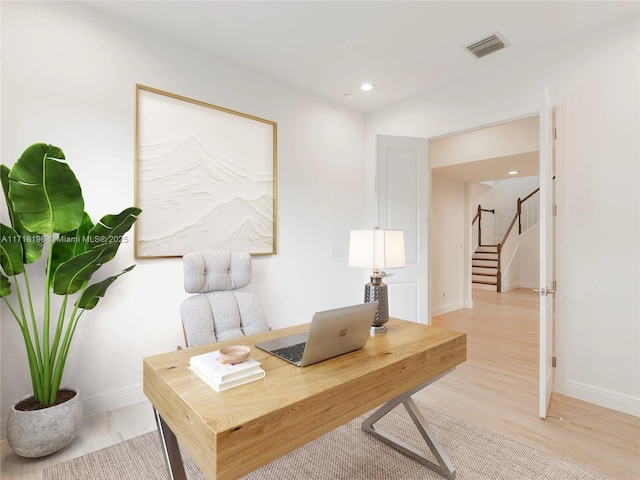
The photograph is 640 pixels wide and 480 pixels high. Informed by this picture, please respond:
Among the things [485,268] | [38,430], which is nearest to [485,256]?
[485,268]

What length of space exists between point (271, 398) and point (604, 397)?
9.12 feet

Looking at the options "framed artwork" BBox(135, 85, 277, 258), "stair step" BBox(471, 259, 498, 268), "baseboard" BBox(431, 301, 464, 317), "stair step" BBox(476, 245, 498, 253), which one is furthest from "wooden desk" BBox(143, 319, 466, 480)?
"stair step" BBox(476, 245, 498, 253)

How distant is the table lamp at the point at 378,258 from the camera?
1933 mm

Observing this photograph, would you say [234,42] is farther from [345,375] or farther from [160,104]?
[345,375]

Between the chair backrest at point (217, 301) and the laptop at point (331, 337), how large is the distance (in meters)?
0.54

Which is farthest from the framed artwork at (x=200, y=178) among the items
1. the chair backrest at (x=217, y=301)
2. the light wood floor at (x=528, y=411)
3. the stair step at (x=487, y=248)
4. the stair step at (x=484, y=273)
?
the stair step at (x=487, y=248)

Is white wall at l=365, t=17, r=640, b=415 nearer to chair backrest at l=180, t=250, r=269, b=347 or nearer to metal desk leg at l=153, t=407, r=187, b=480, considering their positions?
chair backrest at l=180, t=250, r=269, b=347

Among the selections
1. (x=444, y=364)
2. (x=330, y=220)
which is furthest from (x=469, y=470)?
(x=330, y=220)

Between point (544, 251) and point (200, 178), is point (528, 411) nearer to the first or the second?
point (544, 251)

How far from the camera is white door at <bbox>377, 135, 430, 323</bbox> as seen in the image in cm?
355

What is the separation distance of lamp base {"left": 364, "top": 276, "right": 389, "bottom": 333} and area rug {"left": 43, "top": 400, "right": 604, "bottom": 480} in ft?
2.43

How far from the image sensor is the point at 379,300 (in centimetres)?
194

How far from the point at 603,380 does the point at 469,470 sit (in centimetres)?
152

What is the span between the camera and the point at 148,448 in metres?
2.04
